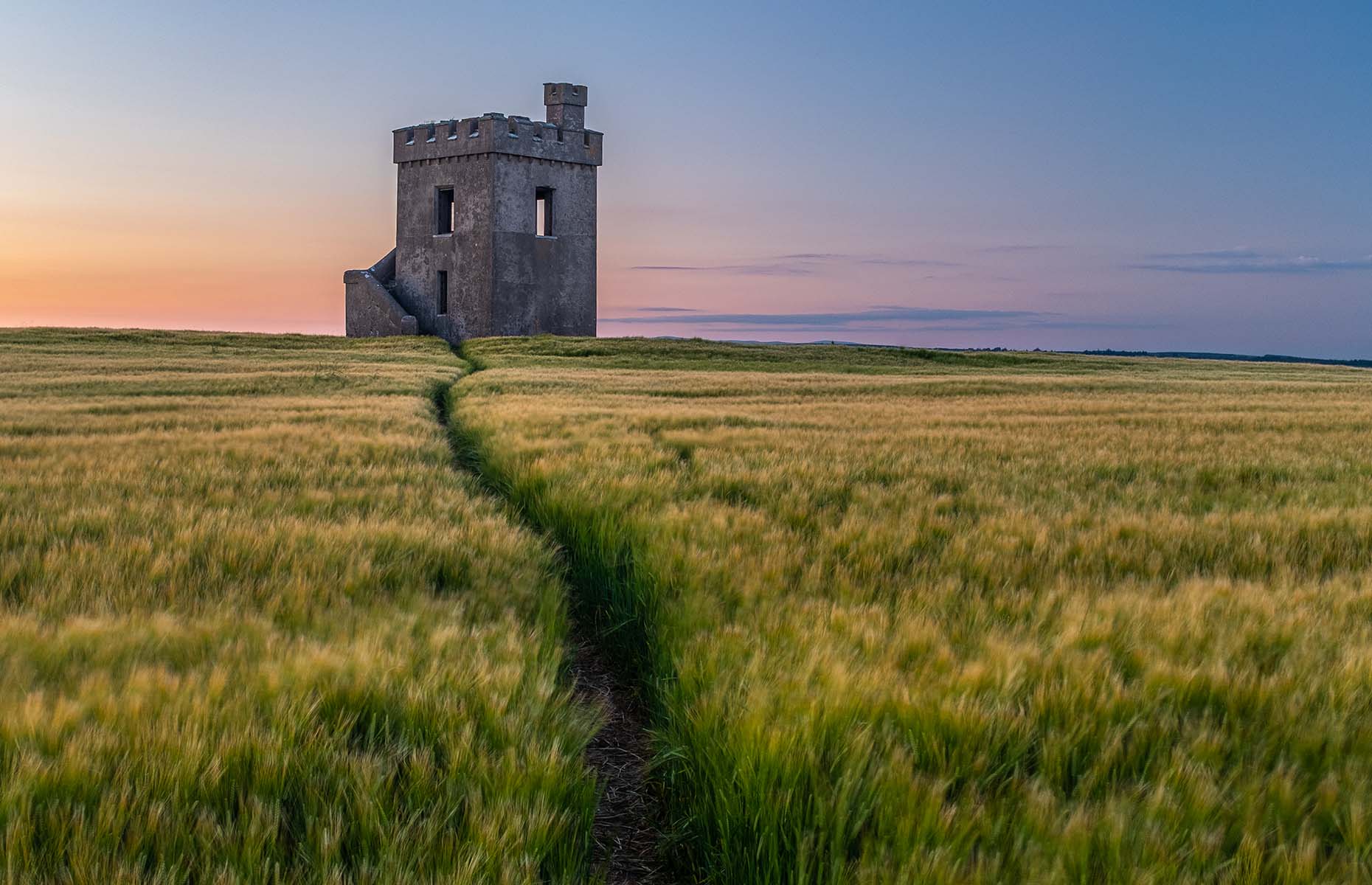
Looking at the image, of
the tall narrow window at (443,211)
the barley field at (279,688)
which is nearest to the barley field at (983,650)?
the barley field at (279,688)

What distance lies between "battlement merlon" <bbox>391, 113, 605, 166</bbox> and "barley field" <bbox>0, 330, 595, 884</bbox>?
1559 inches

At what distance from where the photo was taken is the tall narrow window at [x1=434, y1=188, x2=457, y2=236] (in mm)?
45812

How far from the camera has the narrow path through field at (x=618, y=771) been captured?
269cm

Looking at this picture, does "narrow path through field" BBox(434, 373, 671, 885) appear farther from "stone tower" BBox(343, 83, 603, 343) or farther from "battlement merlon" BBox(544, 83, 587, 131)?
"battlement merlon" BBox(544, 83, 587, 131)

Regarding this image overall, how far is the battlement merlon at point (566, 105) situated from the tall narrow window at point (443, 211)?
21.4ft

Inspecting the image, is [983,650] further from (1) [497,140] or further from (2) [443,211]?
(2) [443,211]

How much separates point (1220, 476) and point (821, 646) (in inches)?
250

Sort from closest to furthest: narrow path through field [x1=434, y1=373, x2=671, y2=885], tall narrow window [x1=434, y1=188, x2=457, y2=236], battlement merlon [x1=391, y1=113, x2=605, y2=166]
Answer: narrow path through field [x1=434, y1=373, x2=671, y2=885]
battlement merlon [x1=391, y1=113, x2=605, y2=166]
tall narrow window [x1=434, y1=188, x2=457, y2=236]

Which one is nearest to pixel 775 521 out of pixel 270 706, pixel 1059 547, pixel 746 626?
pixel 1059 547

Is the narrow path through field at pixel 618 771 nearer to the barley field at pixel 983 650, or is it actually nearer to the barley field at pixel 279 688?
the barley field at pixel 983 650

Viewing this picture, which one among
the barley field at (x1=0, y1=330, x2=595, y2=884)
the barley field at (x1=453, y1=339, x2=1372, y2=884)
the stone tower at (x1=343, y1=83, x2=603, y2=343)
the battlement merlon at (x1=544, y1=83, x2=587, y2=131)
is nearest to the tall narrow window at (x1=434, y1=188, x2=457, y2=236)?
the stone tower at (x1=343, y1=83, x2=603, y2=343)

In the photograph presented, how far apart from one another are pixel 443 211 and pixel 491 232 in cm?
479

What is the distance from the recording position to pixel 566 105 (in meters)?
47.0

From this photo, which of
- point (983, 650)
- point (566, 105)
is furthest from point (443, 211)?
point (983, 650)
